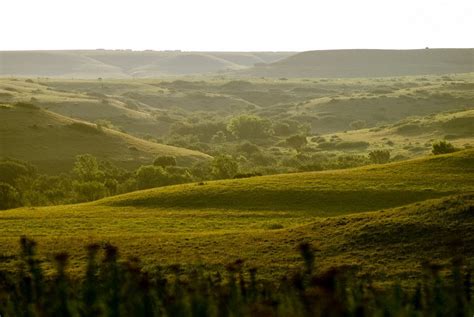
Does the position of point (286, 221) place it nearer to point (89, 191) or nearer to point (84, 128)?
point (89, 191)

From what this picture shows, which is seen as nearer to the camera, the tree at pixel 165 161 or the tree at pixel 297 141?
the tree at pixel 165 161

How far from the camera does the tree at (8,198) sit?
226 feet

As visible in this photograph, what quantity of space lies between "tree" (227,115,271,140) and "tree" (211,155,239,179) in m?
76.3

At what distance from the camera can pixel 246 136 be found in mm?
164625

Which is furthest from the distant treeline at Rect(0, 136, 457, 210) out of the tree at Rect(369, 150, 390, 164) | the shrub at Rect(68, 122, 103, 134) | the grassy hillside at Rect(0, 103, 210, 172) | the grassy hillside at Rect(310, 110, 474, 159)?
the grassy hillside at Rect(310, 110, 474, 159)

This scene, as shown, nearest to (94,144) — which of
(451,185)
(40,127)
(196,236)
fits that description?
(40,127)

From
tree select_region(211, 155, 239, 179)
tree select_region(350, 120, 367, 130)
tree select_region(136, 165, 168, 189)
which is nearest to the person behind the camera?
tree select_region(136, 165, 168, 189)

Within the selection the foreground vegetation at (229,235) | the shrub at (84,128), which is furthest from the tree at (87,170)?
the shrub at (84,128)

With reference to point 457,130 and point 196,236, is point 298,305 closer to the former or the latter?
point 196,236

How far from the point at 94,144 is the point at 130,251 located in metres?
83.2

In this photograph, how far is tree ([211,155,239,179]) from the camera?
85938 mm

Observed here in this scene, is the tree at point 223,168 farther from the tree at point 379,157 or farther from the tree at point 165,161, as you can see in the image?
the tree at point 379,157

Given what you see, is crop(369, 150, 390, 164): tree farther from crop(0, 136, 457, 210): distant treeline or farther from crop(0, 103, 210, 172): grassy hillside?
→ crop(0, 103, 210, 172): grassy hillside

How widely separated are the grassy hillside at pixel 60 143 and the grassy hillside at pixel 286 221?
170 ft
